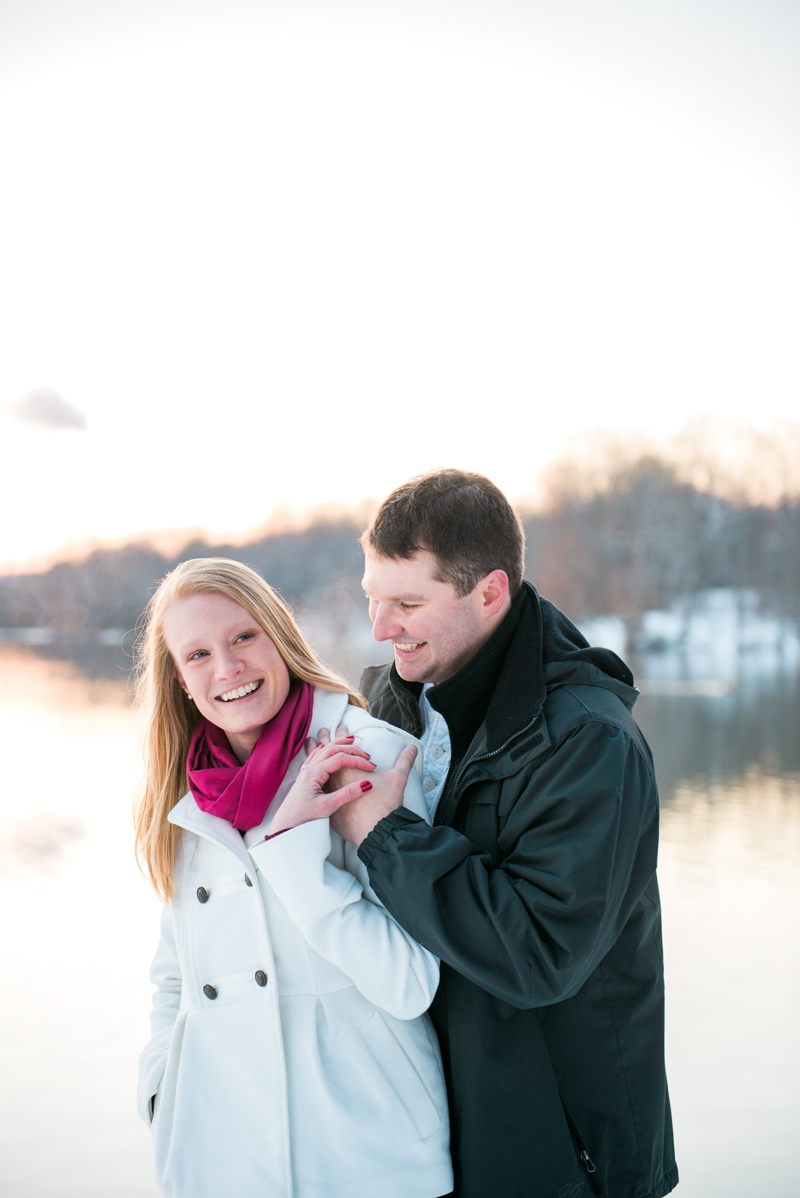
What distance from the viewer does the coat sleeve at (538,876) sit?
53.6 inches

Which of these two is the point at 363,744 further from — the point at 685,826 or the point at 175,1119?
the point at 685,826

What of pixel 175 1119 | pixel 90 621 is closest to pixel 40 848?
pixel 175 1119

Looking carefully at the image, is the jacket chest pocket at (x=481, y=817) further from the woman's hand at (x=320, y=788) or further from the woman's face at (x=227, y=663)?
the woman's face at (x=227, y=663)

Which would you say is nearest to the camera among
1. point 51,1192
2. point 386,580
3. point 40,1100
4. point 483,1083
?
point 483,1083

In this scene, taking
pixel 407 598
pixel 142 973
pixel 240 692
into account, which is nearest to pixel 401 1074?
pixel 240 692

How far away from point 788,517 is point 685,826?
26.8 metres

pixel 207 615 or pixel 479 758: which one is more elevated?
pixel 207 615

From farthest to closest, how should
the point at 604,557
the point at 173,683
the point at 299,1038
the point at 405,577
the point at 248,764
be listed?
the point at 604,557 → the point at 173,683 → the point at 405,577 → the point at 248,764 → the point at 299,1038

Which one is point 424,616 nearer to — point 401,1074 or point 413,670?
point 413,670

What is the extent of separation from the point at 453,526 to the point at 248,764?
1.77 feet

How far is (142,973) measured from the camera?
5.66 metres

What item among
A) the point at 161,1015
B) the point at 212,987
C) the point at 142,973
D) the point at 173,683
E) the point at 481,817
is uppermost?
the point at 173,683

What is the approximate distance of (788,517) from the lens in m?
32.6

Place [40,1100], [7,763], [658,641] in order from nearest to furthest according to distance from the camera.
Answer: [40,1100]
[7,763]
[658,641]
